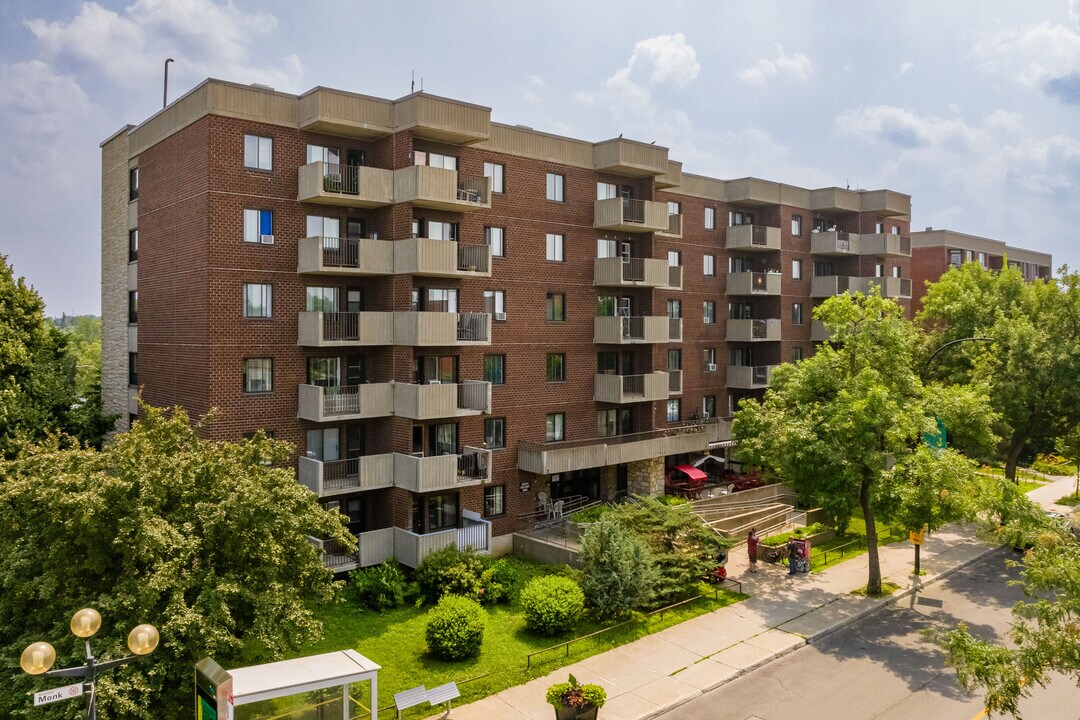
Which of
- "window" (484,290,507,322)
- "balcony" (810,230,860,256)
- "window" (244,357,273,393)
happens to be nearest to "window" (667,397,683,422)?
"window" (484,290,507,322)

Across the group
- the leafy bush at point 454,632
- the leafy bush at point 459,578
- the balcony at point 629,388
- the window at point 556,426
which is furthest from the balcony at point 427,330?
the leafy bush at point 454,632

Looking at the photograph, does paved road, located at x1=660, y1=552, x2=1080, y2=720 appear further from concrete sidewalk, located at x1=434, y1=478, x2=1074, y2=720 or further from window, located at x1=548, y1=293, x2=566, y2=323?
window, located at x1=548, y1=293, x2=566, y2=323

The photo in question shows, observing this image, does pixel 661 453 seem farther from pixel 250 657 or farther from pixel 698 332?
pixel 250 657

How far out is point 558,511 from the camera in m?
32.6

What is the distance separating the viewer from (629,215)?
3366 cm

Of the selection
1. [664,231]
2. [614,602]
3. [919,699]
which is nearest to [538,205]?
[664,231]

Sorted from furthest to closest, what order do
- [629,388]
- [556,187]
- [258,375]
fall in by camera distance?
[629,388], [556,187], [258,375]

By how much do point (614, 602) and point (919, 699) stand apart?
8.23 metres

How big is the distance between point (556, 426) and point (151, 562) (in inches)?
780

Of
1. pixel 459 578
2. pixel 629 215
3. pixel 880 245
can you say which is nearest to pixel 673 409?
pixel 629 215

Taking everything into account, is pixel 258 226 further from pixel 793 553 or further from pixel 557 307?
pixel 793 553

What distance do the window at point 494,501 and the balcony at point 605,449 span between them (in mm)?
1250

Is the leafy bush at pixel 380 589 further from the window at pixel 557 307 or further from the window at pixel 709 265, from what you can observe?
the window at pixel 709 265

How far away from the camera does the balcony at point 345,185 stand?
83.2ft
